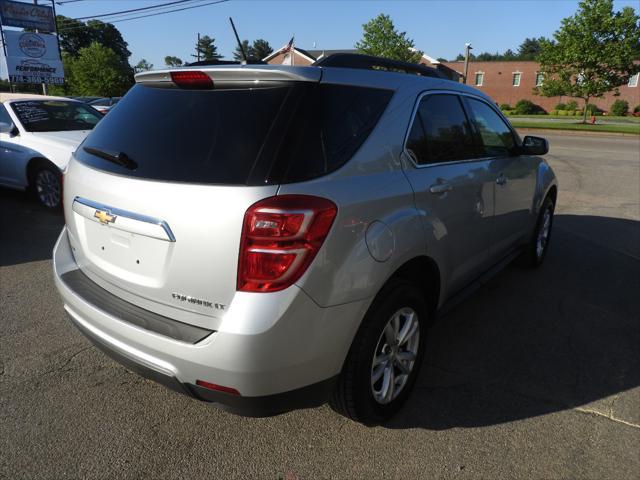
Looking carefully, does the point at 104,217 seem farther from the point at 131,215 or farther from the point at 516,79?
the point at 516,79

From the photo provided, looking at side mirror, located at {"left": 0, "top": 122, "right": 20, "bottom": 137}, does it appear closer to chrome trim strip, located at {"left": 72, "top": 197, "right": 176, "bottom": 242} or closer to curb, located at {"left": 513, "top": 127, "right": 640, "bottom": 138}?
chrome trim strip, located at {"left": 72, "top": 197, "right": 176, "bottom": 242}

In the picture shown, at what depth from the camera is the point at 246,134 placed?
6.59 ft

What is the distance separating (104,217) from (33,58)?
23.4 m

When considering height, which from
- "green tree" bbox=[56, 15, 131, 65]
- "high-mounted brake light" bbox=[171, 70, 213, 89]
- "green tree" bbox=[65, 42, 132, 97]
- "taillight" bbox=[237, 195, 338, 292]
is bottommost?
"taillight" bbox=[237, 195, 338, 292]

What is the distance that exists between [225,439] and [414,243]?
1.39 meters

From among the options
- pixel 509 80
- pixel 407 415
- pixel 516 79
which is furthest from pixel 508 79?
pixel 407 415

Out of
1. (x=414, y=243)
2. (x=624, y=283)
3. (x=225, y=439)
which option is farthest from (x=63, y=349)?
(x=624, y=283)

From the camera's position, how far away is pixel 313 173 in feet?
6.47

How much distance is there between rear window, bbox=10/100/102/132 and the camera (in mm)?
7066

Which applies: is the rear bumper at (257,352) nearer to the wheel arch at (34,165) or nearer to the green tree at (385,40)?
the wheel arch at (34,165)

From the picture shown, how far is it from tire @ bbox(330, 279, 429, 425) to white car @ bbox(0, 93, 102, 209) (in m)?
5.57

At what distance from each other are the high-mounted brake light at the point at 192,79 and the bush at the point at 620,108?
205 feet

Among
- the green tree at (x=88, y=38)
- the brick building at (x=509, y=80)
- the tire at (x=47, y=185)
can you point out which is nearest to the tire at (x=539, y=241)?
the tire at (x=47, y=185)

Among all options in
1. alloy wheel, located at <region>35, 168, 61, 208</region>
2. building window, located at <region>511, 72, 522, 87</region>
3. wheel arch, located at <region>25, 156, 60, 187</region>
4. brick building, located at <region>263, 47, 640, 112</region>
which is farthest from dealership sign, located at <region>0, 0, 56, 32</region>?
building window, located at <region>511, 72, 522, 87</region>
